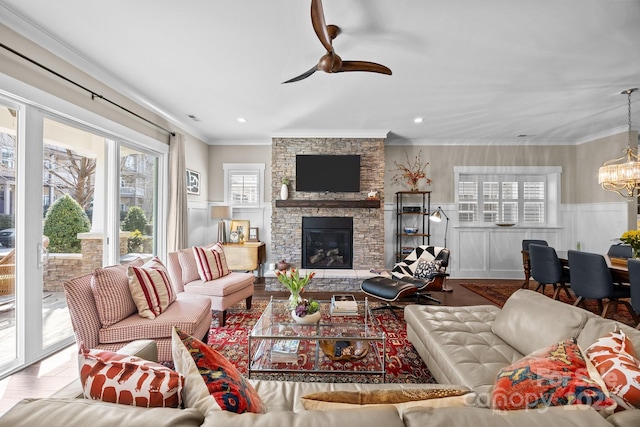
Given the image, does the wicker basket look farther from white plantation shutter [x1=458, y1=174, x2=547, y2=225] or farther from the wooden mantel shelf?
white plantation shutter [x1=458, y1=174, x2=547, y2=225]

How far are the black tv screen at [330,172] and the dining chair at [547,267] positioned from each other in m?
2.75

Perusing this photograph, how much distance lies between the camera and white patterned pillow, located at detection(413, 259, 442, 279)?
4023 mm

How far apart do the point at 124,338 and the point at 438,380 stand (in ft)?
6.94

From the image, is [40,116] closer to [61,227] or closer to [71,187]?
[71,187]

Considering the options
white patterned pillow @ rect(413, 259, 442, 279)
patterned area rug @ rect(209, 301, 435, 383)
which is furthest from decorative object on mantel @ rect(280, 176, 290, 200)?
white patterned pillow @ rect(413, 259, 442, 279)

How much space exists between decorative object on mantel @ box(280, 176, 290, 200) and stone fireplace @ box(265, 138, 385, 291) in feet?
0.26

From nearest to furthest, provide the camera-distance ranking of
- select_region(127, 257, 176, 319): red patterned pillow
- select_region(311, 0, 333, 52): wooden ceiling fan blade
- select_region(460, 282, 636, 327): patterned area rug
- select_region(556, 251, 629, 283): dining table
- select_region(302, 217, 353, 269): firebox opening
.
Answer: select_region(311, 0, 333, 52): wooden ceiling fan blade
select_region(127, 257, 176, 319): red patterned pillow
select_region(556, 251, 629, 283): dining table
select_region(460, 282, 636, 327): patterned area rug
select_region(302, 217, 353, 269): firebox opening

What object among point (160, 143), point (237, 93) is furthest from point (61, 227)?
point (237, 93)

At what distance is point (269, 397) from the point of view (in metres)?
1.28

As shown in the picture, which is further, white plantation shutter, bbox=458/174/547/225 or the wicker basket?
white plantation shutter, bbox=458/174/547/225

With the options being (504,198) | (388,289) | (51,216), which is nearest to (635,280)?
(388,289)

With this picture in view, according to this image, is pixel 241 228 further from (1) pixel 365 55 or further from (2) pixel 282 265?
(1) pixel 365 55

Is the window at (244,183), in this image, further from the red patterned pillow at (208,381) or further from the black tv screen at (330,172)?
the red patterned pillow at (208,381)

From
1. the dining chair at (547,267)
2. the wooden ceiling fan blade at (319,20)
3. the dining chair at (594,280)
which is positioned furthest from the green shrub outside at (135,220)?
the dining chair at (547,267)
